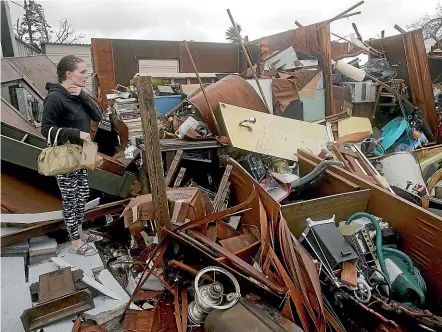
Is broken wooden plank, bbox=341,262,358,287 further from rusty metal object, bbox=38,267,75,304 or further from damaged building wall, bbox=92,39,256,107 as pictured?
damaged building wall, bbox=92,39,256,107

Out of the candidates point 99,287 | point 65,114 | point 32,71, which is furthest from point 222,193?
point 32,71

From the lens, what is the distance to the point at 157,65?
11000 mm

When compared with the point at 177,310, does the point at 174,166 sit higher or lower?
higher

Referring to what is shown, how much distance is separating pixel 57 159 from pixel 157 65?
30.3ft

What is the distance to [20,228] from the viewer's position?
2852 mm

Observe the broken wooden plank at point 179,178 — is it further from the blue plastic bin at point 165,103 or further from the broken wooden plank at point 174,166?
the blue plastic bin at point 165,103

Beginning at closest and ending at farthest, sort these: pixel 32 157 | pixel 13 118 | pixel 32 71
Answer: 1. pixel 32 157
2. pixel 13 118
3. pixel 32 71

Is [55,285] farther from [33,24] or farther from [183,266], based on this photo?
[33,24]

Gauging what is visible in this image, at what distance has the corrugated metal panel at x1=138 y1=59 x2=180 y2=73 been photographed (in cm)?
1077

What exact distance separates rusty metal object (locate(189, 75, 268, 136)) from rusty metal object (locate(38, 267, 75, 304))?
7.80 ft

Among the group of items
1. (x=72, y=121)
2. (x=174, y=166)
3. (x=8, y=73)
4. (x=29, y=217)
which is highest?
(x=8, y=73)

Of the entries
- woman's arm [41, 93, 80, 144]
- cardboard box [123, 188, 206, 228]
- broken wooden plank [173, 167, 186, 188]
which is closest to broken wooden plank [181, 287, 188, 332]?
cardboard box [123, 188, 206, 228]

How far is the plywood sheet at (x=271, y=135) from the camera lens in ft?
13.2

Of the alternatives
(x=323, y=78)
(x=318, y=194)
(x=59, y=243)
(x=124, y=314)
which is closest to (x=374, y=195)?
(x=318, y=194)
